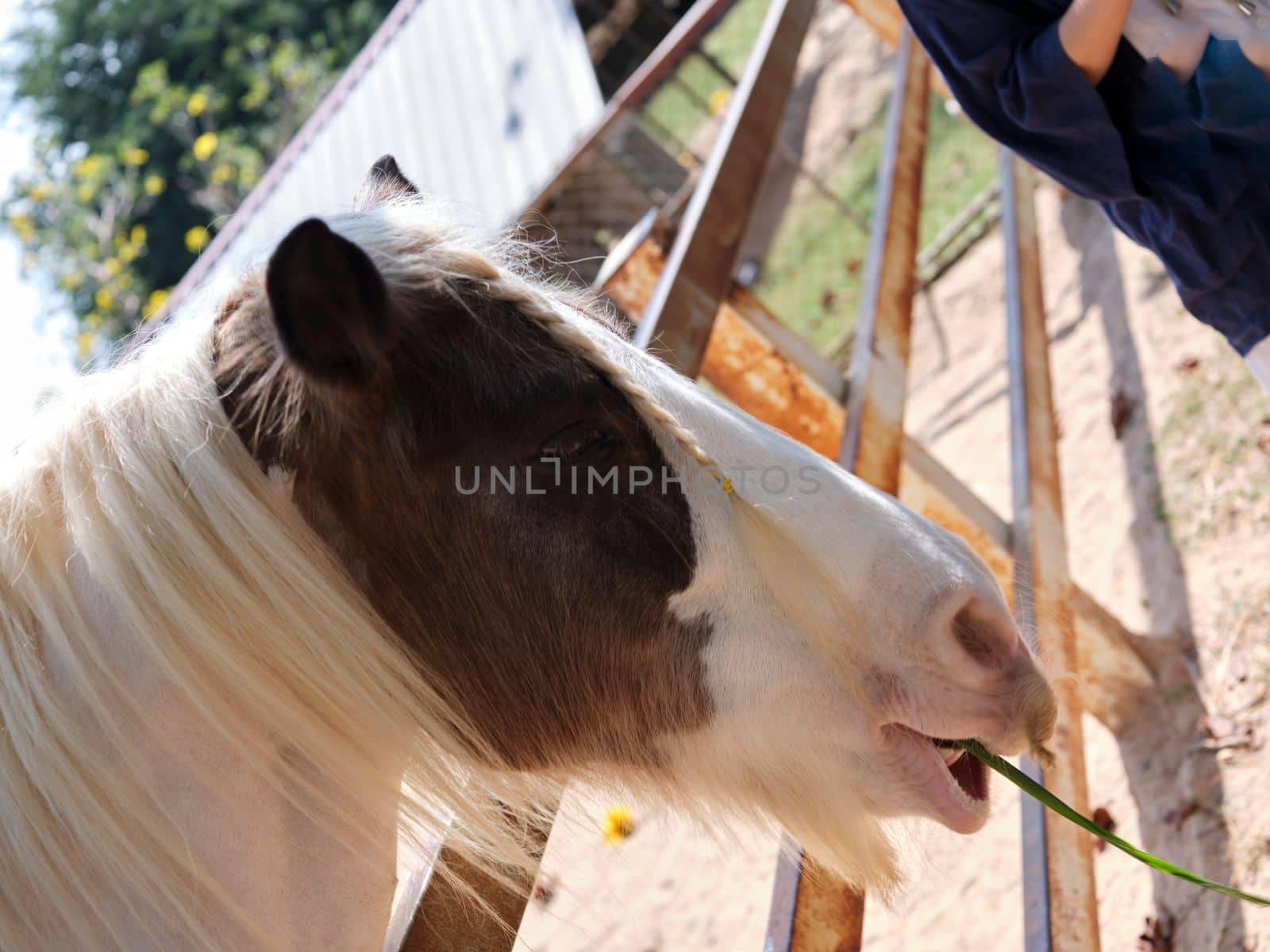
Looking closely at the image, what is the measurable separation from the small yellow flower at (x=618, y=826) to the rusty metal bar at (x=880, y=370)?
133cm

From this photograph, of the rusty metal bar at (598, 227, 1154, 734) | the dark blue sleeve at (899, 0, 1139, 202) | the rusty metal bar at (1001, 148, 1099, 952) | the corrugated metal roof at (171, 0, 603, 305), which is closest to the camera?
the dark blue sleeve at (899, 0, 1139, 202)

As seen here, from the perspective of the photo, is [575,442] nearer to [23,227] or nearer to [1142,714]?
[1142,714]

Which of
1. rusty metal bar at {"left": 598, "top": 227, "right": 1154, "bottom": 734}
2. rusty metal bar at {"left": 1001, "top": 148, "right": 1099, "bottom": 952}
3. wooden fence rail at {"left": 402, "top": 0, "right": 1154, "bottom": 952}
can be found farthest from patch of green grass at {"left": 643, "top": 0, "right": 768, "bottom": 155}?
rusty metal bar at {"left": 598, "top": 227, "right": 1154, "bottom": 734}

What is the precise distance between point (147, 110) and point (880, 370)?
511 inches

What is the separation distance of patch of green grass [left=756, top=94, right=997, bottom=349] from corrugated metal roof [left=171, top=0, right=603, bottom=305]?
1802mm

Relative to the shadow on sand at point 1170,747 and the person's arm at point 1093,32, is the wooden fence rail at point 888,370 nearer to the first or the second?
the shadow on sand at point 1170,747

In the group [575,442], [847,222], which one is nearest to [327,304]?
[575,442]

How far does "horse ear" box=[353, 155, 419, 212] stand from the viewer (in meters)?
1.71

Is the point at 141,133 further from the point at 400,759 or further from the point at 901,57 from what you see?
the point at 400,759

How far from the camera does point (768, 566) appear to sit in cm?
135

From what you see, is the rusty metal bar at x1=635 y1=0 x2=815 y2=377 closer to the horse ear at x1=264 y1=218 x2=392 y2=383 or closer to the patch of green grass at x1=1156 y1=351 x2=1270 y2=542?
the horse ear at x1=264 y1=218 x2=392 y2=383

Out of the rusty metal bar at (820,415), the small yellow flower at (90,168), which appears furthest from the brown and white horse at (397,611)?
the small yellow flower at (90,168)

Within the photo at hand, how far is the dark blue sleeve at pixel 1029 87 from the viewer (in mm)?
1673

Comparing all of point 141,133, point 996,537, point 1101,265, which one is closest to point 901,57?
point 1101,265
